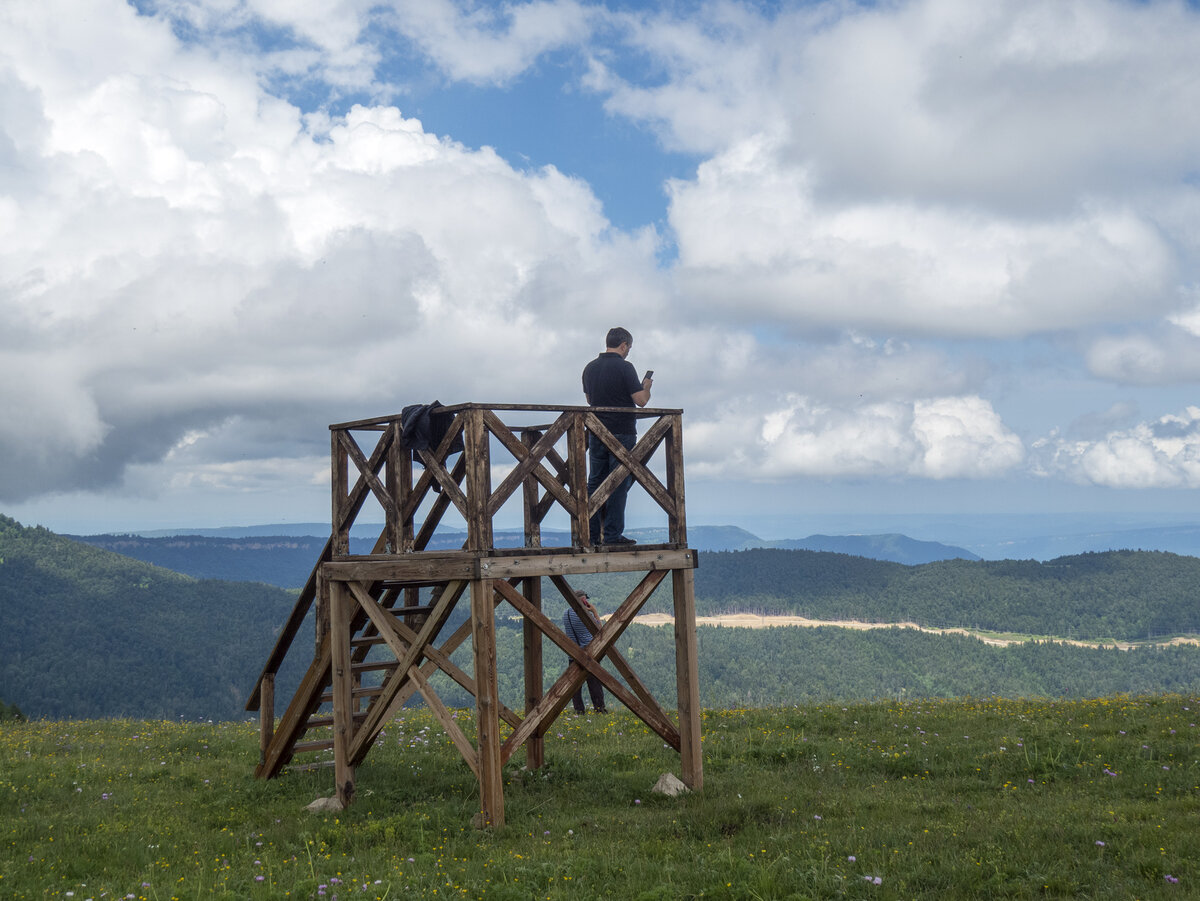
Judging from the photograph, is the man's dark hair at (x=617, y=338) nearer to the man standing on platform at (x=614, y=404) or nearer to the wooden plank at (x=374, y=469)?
the man standing on platform at (x=614, y=404)

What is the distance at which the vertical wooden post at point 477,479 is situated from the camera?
1036 centimetres

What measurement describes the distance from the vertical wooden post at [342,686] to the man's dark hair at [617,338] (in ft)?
15.5

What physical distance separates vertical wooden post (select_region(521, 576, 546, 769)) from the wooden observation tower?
0.08ft

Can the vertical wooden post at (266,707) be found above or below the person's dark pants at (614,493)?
below

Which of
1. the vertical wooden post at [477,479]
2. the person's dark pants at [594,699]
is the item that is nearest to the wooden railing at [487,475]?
the vertical wooden post at [477,479]

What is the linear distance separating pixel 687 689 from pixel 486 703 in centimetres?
283

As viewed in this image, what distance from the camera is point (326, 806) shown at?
445 inches

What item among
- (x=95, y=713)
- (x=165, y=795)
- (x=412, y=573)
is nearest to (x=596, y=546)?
(x=412, y=573)

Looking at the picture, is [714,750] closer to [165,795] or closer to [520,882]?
[520,882]

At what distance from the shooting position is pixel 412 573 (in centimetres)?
1096

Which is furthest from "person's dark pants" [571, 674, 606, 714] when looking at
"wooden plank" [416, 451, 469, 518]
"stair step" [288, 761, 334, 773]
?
"wooden plank" [416, 451, 469, 518]

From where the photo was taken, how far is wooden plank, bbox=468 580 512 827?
33.4 ft

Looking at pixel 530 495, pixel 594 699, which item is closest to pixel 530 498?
pixel 530 495

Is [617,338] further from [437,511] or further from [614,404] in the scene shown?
[437,511]
